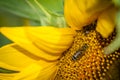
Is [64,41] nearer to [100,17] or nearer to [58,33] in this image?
[58,33]

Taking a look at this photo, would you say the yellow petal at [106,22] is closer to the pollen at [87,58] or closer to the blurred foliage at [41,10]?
the pollen at [87,58]

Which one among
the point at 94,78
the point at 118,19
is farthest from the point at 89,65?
the point at 118,19

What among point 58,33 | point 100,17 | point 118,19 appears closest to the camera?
point 118,19

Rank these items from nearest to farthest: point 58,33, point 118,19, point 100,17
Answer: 1. point 118,19
2. point 100,17
3. point 58,33

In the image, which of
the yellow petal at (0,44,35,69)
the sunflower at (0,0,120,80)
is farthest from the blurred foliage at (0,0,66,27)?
the yellow petal at (0,44,35,69)

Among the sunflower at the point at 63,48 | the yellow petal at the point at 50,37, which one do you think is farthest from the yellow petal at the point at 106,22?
the yellow petal at the point at 50,37

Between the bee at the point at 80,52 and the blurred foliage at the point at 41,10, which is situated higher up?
the blurred foliage at the point at 41,10

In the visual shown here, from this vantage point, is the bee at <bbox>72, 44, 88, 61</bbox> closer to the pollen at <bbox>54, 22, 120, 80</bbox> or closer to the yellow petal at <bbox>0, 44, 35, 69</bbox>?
the pollen at <bbox>54, 22, 120, 80</bbox>

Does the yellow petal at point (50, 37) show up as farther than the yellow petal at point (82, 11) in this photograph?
Yes
